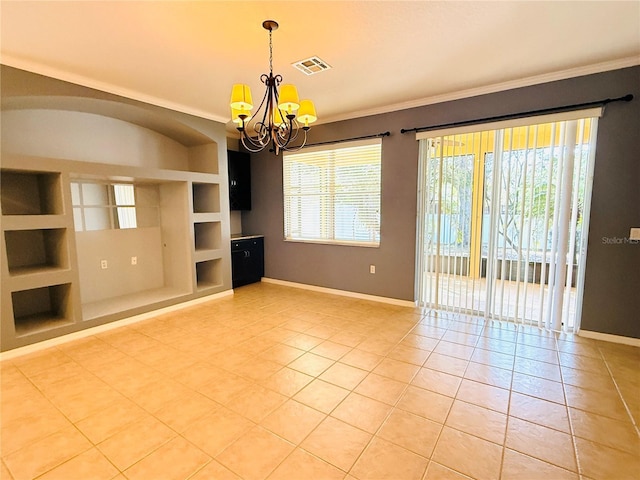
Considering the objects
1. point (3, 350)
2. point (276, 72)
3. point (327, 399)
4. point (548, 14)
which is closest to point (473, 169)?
point (548, 14)

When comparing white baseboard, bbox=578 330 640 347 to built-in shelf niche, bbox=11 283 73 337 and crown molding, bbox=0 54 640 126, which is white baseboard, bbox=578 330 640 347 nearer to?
crown molding, bbox=0 54 640 126

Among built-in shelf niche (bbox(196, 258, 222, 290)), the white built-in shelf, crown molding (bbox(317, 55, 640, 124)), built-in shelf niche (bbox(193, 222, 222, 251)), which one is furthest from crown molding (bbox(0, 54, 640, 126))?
the white built-in shelf

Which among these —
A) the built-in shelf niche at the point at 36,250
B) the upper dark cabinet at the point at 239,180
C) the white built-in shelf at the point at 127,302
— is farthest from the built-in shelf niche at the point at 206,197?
the built-in shelf niche at the point at 36,250

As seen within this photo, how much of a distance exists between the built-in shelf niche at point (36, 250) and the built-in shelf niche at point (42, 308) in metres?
0.25

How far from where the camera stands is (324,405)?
6.86 ft

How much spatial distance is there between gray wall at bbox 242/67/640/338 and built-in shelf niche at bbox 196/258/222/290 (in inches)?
42.0

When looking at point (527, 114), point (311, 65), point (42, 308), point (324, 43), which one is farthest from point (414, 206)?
point (42, 308)

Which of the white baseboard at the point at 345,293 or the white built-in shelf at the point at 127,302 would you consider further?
the white baseboard at the point at 345,293

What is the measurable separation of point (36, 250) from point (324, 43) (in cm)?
372

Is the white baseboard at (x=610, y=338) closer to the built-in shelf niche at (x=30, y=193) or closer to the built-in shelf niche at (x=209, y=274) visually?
the built-in shelf niche at (x=209, y=274)

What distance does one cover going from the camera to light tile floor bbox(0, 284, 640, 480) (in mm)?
1609

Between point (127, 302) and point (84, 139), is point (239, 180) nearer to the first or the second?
point (84, 139)

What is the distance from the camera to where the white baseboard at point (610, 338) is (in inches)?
116

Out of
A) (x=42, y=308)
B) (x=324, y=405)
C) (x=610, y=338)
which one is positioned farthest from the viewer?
(x=42, y=308)
